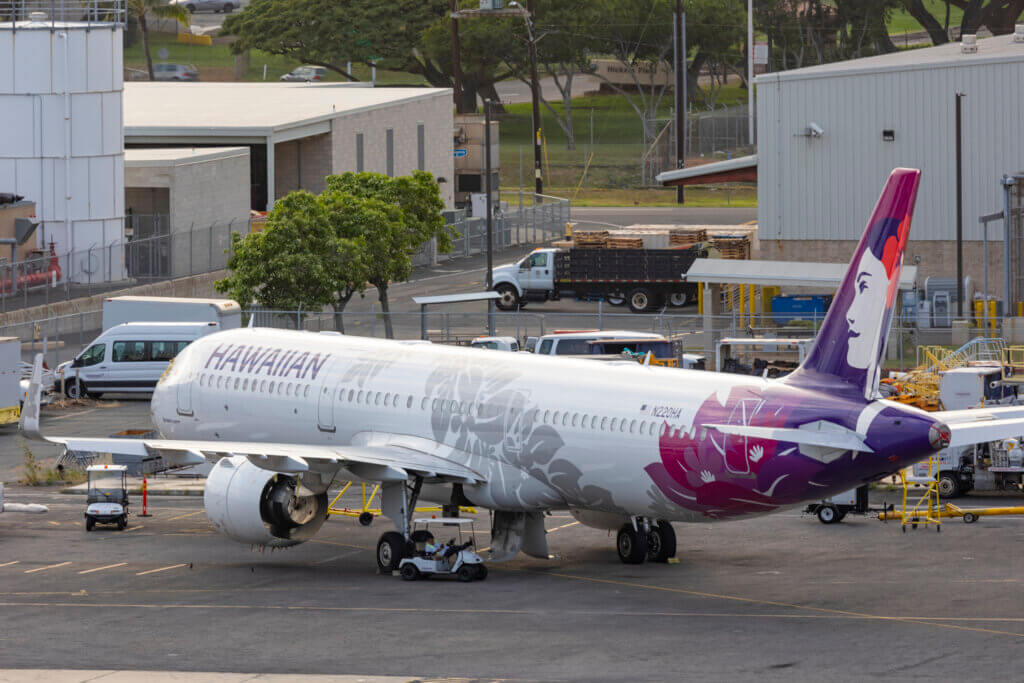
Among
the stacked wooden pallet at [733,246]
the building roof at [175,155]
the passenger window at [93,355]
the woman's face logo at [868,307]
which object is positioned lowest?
the passenger window at [93,355]

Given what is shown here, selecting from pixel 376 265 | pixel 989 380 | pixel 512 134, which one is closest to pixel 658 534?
pixel 989 380

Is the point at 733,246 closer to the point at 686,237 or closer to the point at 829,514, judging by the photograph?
the point at 686,237

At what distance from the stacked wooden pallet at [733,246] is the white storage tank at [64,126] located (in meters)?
26.1

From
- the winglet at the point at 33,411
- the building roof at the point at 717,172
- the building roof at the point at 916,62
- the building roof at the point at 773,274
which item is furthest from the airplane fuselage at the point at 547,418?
the building roof at the point at 717,172

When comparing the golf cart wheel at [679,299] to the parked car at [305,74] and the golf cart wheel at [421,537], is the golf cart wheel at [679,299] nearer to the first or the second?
the golf cart wheel at [421,537]

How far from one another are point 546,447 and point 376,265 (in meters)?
34.5

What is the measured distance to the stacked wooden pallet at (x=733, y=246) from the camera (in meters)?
75.8

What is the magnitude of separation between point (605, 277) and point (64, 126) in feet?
79.5

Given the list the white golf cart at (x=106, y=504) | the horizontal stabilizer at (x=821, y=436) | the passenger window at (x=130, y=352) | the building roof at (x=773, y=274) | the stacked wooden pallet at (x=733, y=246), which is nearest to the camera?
the horizontal stabilizer at (x=821, y=436)

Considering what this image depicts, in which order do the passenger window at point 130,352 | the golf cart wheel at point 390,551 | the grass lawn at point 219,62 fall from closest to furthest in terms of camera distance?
the golf cart wheel at point 390,551 → the passenger window at point 130,352 → the grass lawn at point 219,62

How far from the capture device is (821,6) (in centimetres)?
15012

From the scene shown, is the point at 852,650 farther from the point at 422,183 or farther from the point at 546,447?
the point at 422,183

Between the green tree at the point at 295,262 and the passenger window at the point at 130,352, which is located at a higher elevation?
the green tree at the point at 295,262

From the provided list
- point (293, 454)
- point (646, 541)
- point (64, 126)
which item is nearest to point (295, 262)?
point (64, 126)
